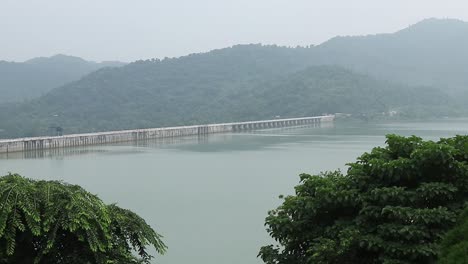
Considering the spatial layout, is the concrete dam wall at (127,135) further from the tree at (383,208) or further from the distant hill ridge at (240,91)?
the tree at (383,208)

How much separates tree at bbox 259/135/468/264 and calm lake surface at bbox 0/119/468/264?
18.7 ft

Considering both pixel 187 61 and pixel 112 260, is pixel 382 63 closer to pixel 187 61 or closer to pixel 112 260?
pixel 187 61

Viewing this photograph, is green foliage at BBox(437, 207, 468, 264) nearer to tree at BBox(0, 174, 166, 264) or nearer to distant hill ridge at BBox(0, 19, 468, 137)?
tree at BBox(0, 174, 166, 264)

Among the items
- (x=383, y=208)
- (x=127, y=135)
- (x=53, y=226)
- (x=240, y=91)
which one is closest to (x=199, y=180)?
(x=53, y=226)

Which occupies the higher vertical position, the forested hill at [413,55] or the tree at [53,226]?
the forested hill at [413,55]

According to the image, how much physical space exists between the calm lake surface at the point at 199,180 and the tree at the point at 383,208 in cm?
571

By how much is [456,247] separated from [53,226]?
4.52 meters

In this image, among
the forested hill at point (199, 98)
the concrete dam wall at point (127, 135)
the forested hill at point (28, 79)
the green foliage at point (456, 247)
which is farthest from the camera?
the forested hill at point (28, 79)

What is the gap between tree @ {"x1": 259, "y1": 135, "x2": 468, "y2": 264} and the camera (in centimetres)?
713

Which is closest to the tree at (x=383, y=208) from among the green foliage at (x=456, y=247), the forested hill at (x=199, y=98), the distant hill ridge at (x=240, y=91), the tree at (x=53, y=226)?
the green foliage at (x=456, y=247)

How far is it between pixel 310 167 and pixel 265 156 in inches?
280

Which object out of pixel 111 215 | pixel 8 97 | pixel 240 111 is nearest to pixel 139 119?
pixel 240 111

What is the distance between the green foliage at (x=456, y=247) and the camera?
4.98 metres

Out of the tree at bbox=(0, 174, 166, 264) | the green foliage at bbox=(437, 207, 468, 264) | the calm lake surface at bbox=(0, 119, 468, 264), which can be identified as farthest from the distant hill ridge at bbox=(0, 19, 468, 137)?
the green foliage at bbox=(437, 207, 468, 264)
